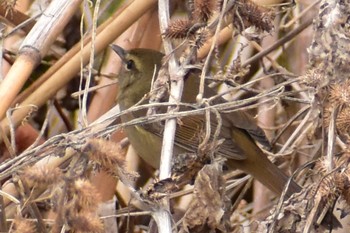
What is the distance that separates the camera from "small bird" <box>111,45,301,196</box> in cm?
336

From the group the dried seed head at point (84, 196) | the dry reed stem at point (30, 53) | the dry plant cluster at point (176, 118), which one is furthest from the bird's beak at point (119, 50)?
the dried seed head at point (84, 196)

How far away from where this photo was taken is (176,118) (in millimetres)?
2361

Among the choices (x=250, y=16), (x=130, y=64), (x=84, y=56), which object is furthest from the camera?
(x=130, y=64)

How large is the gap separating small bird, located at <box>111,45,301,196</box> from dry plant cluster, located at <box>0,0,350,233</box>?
8cm

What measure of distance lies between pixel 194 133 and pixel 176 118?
96 centimetres

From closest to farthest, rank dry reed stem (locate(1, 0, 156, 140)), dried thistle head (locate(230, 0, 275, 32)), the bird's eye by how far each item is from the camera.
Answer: dried thistle head (locate(230, 0, 275, 32)) < dry reed stem (locate(1, 0, 156, 140)) < the bird's eye

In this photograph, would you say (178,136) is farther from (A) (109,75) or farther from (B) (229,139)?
(A) (109,75)

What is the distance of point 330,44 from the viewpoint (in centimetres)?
231

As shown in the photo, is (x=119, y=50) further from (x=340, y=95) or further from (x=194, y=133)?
(x=340, y=95)

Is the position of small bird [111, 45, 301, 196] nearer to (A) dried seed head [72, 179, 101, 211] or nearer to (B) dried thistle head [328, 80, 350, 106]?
(B) dried thistle head [328, 80, 350, 106]

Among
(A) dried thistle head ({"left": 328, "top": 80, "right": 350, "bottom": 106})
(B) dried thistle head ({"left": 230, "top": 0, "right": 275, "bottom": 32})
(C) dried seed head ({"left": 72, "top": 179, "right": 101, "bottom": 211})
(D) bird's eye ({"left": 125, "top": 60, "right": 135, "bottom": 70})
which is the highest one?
(B) dried thistle head ({"left": 230, "top": 0, "right": 275, "bottom": 32})

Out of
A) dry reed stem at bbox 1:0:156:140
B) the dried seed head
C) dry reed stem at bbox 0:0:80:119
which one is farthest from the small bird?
the dried seed head

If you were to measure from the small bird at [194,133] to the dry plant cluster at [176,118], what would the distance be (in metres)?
0.08

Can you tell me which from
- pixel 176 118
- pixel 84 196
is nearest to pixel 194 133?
pixel 176 118
